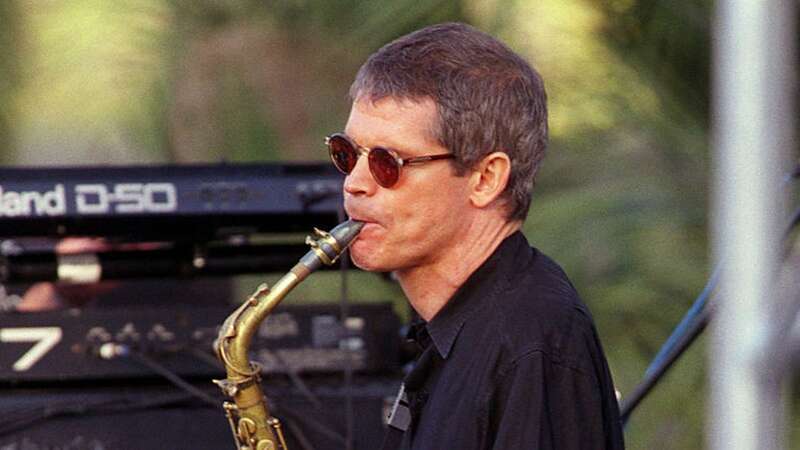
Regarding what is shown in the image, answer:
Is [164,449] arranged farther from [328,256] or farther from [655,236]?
[655,236]

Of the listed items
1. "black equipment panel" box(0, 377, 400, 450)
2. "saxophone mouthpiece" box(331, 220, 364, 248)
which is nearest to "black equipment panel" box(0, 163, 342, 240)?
"black equipment panel" box(0, 377, 400, 450)

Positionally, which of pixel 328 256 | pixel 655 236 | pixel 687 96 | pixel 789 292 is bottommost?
pixel 655 236

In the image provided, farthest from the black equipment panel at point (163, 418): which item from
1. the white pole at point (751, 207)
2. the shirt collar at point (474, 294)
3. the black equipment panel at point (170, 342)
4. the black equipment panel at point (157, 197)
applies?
the white pole at point (751, 207)

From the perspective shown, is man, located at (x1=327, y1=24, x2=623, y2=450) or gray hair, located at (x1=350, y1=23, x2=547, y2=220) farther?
gray hair, located at (x1=350, y1=23, x2=547, y2=220)

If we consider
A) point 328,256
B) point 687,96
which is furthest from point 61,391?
point 687,96

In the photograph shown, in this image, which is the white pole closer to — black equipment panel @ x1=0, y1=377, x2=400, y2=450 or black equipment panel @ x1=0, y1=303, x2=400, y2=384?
black equipment panel @ x1=0, y1=377, x2=400, y2=450

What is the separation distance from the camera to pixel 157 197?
10.8 feet

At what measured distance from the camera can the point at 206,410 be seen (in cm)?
340

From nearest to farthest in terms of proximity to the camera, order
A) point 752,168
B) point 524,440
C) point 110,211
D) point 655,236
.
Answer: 1. point 752,168
2. point 524,440
3. point 110,211
4. point 655,236

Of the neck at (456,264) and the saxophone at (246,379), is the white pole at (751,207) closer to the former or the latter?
the neck at (456,264)

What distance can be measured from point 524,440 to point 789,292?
2.95 feet

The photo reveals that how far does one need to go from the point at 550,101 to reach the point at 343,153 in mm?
A: 3539

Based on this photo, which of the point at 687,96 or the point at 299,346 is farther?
the point at 687,96

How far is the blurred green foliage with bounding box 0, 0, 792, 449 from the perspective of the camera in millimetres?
5336
